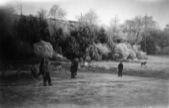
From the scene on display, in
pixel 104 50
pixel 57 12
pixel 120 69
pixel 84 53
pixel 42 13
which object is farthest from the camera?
pixel 120 69

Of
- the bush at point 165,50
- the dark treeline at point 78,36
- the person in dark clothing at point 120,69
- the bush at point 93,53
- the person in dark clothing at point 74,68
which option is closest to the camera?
the dark treeline at point 78,36

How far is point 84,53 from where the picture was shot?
4418 mm

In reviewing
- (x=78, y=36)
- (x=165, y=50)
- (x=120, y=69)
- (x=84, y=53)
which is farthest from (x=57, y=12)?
(x=165, y=50)

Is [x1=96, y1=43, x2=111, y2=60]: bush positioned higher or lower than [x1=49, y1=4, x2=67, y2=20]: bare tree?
lower

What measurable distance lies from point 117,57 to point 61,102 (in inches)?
52.9

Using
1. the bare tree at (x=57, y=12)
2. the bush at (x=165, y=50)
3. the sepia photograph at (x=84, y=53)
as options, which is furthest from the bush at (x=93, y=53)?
the bush at (x=165, y=50)

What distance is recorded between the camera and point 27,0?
163 inches

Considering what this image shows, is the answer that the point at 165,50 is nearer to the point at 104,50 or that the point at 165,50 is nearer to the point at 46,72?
the point at 104,50

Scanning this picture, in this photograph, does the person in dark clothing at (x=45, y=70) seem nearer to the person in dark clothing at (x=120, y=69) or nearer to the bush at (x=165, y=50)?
the person in dark clothing at (x=120, y=69)

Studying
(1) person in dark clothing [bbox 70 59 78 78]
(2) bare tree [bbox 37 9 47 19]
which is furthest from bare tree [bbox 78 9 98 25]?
(1) person in dark clothing [bbox 70 59 78 78]

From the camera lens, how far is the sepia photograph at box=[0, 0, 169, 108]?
3.98 meters

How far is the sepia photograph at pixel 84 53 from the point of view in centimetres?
398

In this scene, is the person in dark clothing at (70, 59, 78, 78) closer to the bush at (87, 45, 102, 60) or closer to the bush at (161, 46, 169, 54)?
the bush at (87, 45, 102, 60)

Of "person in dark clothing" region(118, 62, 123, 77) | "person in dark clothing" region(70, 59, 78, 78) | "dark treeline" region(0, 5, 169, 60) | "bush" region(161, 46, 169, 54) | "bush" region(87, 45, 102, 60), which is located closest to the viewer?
"dark treeline" region(0, 5, 169, 60)
